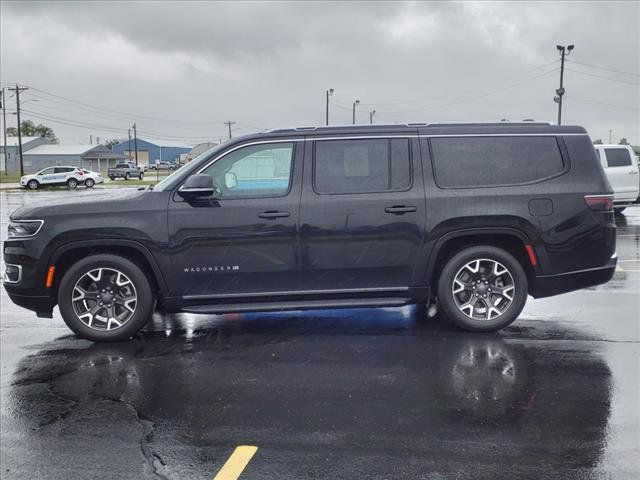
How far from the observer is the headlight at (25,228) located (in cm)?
602

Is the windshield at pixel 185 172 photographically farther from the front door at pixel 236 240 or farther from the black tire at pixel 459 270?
the black tire at pixel 459 270

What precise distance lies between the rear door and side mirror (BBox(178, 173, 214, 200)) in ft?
49.2

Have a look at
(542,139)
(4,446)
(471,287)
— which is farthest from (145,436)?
(542,139)

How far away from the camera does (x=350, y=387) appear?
16.1ft

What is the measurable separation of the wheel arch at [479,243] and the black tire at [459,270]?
9 cm

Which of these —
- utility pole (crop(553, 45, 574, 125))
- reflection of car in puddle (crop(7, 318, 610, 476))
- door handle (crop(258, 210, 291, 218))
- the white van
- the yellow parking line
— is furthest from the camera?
utility pole (crop(553, 45, 574, 125))

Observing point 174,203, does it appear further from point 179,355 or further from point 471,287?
point 471,287

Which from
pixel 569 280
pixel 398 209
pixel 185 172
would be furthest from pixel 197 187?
pixel 569 280

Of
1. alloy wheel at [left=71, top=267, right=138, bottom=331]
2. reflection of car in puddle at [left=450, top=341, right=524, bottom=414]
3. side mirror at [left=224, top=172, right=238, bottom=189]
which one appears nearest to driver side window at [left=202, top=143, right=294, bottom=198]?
side mirror at [left=224, top=172, right=238, bottom=189]

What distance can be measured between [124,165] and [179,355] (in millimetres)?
63257

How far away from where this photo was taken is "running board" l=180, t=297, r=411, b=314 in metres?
6.09

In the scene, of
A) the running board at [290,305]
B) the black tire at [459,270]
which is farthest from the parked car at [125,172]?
the black tire at [459,270]

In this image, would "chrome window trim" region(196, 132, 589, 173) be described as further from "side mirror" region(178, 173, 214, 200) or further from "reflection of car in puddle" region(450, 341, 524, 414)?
"reflection of car in puddle" region(450, 341, 524, 414)

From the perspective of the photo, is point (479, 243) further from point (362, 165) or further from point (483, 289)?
point (362, 165)
